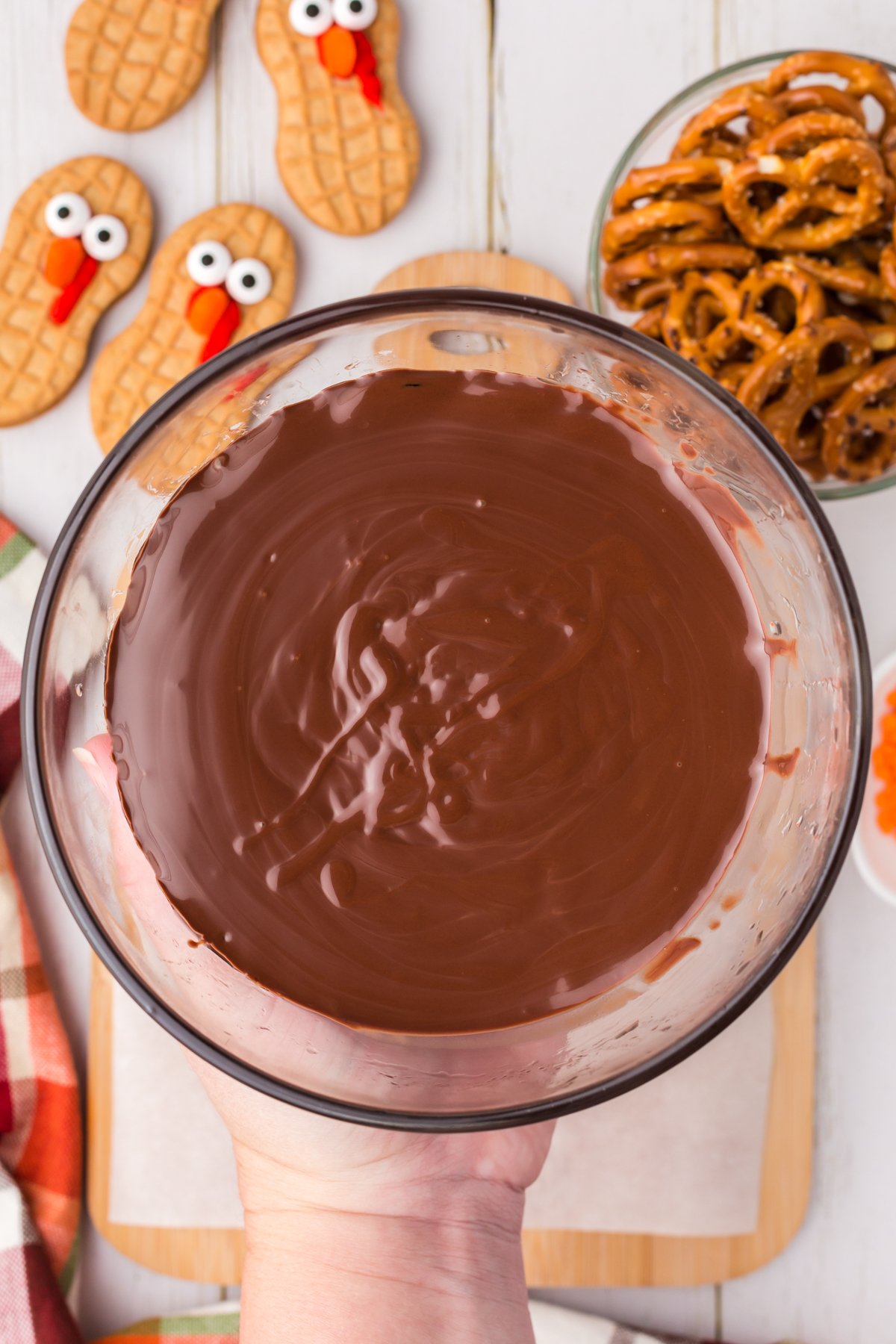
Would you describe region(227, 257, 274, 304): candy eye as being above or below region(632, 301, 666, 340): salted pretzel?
above

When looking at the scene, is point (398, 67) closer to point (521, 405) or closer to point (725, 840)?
point (521, 405)

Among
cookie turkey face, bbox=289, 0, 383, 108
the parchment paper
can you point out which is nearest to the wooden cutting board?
the parchment paper

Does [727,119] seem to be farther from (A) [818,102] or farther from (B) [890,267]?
(B) [890,267]

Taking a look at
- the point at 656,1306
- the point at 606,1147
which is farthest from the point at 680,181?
the point at 656,1306

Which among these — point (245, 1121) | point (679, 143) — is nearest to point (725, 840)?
point (245, 1121)

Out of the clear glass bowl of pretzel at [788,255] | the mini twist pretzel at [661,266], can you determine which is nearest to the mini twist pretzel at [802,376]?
the clear glass bowl of pretzel at [788,255]

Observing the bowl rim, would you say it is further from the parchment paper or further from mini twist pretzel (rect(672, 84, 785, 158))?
mini twist pretzel (rect(672, 84, 785, 158))
